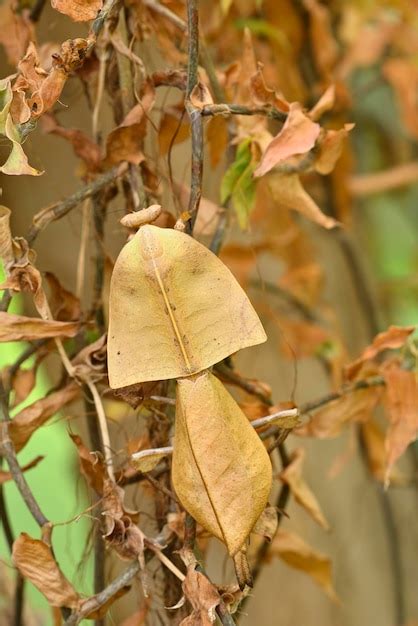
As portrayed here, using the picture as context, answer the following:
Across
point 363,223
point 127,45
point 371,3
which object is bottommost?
point 363,223

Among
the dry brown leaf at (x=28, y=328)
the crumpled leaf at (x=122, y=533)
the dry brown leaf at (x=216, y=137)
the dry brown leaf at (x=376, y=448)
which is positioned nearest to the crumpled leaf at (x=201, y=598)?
the crumpled leaf at (x=122, y=533)

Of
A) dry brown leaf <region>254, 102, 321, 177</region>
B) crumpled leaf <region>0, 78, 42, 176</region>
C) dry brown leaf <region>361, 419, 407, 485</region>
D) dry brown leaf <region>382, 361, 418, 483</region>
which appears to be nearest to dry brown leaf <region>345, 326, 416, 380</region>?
dry brown leaf <region>382, 361, 418, 483</region>

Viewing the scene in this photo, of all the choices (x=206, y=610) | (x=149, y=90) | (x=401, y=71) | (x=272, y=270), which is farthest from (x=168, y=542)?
(x=401, y=71)

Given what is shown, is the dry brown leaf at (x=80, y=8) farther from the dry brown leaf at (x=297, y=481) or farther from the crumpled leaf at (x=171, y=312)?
the dry brown leaf at (x=297, y=481)

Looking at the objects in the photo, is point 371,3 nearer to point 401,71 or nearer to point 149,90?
point 401,71

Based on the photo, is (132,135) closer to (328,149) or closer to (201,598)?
(328,149)

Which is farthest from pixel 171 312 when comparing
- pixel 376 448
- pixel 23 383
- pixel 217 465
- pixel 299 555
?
pixel 376 448

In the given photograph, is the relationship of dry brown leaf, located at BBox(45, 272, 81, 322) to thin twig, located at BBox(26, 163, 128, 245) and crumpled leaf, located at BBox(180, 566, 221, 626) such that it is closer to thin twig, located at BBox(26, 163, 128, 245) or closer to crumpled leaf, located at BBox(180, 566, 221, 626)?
thin twig, located at BBox(26, 163, 128, 245)
